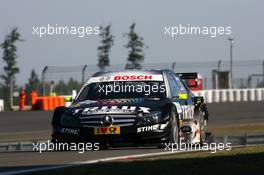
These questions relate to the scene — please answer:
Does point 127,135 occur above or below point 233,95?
below

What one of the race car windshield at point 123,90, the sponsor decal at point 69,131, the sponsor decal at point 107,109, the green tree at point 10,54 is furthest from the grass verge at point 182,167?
the green tree at point 10,54

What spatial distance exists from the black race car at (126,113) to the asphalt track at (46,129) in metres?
0.31

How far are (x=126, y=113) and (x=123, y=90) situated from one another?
3.98 ft

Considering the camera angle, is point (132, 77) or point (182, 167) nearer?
point (182, 167)

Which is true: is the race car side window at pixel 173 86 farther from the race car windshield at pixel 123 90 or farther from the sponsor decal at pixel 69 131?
the sponsor decal at pixel 69 131

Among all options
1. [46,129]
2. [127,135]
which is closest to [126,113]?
[127,135]

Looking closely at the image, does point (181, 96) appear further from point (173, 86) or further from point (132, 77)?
point (132, 77)

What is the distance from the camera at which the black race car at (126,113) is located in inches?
512

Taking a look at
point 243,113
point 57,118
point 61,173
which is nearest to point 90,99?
point 57,118

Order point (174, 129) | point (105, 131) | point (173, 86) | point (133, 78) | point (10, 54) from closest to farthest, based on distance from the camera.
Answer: point (105, 131) < point (174, 129) < point (133, 78) < point (173, 86) < point (10, 54)

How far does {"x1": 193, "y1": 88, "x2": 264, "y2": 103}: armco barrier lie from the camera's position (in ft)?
148

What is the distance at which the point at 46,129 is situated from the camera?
2755cm

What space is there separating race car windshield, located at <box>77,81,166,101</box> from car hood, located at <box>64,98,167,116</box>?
48 cm

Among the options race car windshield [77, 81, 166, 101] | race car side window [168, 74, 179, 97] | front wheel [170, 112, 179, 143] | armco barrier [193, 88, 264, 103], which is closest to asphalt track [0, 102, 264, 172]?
front wheel [170, 112, 179, 143]
